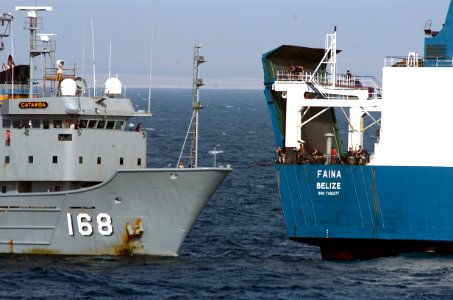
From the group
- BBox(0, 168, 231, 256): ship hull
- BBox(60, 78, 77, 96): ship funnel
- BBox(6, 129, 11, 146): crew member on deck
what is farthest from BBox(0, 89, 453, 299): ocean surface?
BBox(60, 78, 77, 96): ship funnel

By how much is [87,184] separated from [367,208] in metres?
10.4

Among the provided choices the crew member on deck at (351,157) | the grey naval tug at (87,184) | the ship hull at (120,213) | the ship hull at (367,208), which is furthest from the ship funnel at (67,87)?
the crew member on deck at (351,157)

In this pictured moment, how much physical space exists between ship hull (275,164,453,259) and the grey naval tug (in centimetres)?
424

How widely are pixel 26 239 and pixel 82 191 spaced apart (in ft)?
9.47

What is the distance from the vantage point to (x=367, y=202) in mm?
47688

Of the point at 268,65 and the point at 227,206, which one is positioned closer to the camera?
the point at 268,65

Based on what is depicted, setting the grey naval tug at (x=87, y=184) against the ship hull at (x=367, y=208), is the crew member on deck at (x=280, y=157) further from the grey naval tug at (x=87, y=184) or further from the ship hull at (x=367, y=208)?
the grey naval tug at (x=87, y=184)

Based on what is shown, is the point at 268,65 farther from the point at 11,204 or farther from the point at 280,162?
the point at 11,204

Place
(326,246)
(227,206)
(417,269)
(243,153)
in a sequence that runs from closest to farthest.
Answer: (417,269)
(326,246)
(227,206)
(243,153)

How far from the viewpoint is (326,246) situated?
49.0m

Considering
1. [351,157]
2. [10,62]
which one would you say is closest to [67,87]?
[10,62]

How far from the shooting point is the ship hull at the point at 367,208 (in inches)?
1855

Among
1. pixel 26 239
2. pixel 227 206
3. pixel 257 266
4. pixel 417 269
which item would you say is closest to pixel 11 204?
pixel 26 239

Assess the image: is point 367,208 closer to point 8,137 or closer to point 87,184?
point 87,184
